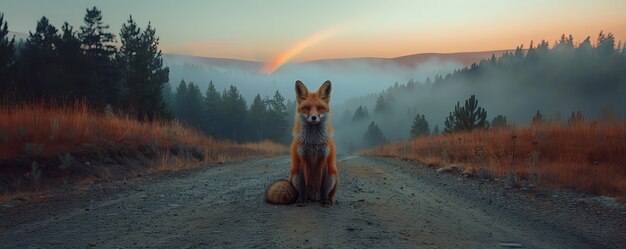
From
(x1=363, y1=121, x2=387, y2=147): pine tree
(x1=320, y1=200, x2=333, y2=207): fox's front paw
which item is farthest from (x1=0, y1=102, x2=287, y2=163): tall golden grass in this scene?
(x1=363, y1=121, x2=387, y2=147): pine tree

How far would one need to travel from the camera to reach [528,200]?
7387 millimetres

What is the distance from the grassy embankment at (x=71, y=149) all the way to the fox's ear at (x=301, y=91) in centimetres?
598

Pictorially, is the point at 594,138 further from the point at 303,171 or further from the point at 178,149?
the point at 178,149

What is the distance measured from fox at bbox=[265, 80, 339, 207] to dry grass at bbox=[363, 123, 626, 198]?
537 centimetres

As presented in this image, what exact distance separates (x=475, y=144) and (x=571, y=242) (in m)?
10.4

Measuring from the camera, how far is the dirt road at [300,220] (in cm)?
440

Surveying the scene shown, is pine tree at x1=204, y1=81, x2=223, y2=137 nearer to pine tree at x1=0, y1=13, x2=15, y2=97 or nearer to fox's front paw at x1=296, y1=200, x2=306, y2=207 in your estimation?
pine tree at x1=0, y1=13, x2=15, y2=97

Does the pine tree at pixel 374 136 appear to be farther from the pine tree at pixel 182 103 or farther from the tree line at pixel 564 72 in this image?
the pine tree at pixel 182 103

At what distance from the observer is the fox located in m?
5.84

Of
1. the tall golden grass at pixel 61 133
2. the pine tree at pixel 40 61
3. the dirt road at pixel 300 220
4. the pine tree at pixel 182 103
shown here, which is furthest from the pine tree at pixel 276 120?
the dirt road at pixel 300 220

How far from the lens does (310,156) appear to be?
19.3ft

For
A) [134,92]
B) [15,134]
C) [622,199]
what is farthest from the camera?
[134,92]

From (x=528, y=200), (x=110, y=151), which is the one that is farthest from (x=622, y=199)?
(x=110, y=151)

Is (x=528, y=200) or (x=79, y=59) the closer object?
(x=528, y=200)
